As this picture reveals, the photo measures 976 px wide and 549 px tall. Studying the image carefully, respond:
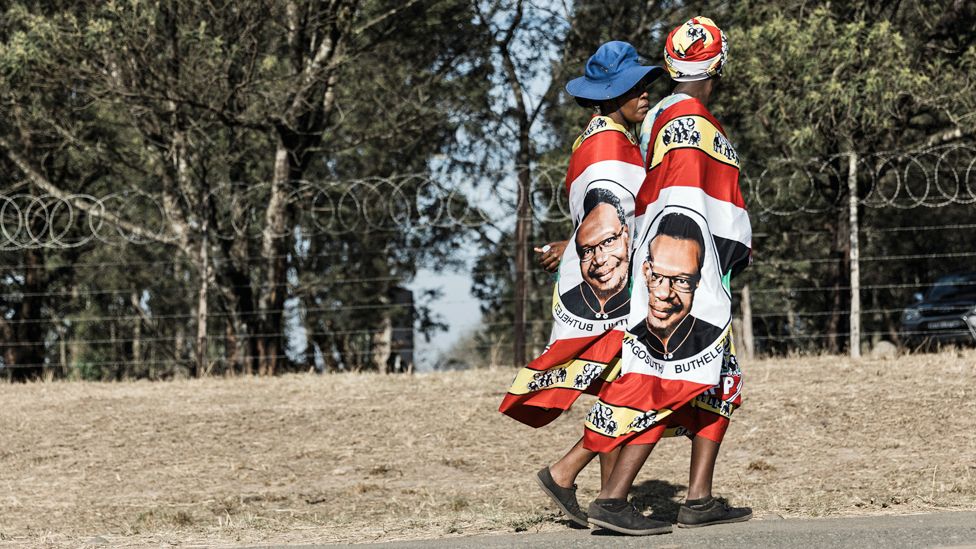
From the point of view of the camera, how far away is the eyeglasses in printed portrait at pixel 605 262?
4.98 metres

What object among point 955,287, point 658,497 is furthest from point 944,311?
point 658,497

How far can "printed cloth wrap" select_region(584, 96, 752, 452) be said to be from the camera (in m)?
4.62

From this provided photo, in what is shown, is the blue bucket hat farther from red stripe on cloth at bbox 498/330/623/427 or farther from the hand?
red stripe on cloth at bbox 498/330/623/427

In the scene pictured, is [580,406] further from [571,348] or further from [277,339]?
[277,339]

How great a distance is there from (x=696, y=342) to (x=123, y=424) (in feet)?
20.0

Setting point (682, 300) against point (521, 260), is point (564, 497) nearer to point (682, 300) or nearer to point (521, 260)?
point (682, 300)

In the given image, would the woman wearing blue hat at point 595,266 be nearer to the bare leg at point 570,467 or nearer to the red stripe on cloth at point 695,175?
the bare leg at point 570,467

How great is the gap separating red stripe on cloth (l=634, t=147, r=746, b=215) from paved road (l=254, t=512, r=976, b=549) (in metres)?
1.23

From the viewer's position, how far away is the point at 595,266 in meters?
5.04

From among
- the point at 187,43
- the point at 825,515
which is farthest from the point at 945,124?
the point at 825,515

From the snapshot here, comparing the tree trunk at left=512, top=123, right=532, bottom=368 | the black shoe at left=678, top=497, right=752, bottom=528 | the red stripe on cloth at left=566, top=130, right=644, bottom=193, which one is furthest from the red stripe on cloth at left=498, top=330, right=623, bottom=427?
the tree trunk at left=512, top=123, right=532, bottom=368

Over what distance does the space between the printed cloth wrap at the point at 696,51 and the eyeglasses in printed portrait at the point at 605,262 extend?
0.57m

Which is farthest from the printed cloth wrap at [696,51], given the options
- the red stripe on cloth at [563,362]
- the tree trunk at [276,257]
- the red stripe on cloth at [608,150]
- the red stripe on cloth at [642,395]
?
the tree trunk at [276,257]

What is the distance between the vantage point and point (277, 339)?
610 inches
